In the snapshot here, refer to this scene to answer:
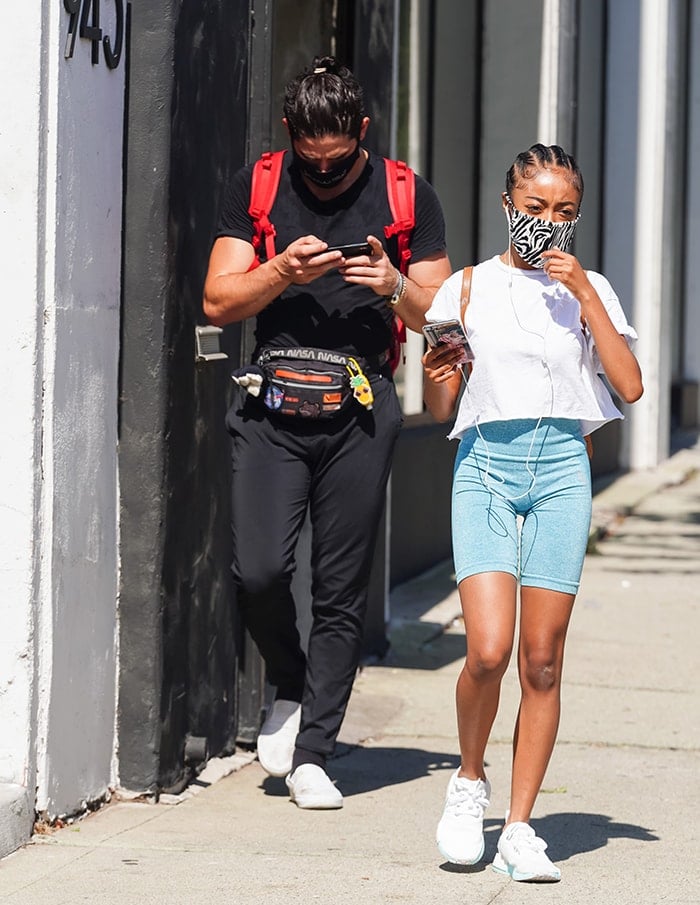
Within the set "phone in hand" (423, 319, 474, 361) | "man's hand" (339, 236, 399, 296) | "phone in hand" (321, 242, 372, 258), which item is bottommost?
"phone in hand" (423, 319, 474, 361)

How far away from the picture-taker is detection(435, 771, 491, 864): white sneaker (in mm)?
4387

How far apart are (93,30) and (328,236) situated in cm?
88

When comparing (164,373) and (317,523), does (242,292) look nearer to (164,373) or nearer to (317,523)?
(164,373)

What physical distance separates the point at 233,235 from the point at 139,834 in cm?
175

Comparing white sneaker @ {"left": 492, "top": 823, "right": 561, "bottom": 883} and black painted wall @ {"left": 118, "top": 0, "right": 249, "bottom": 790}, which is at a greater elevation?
black painted wall @ {"left": 118, "top": 0, "right": 249, "bottom": 790}

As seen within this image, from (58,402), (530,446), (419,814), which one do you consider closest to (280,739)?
(419,814)

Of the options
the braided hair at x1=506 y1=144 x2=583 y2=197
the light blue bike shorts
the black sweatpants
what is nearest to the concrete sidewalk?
the black sweatpants

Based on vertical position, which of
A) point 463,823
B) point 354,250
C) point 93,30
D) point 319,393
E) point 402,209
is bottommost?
point 463,823

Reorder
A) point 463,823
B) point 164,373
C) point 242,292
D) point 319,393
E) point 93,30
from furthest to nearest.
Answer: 1. point 164,373
2. point 319,393
3. point 242,292
4. point 93,30
5. point 463,823

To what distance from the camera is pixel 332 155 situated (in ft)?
16.1

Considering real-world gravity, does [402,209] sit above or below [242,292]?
above

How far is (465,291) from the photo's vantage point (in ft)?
14.9

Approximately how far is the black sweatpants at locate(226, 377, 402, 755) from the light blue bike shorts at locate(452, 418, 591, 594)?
0.73m

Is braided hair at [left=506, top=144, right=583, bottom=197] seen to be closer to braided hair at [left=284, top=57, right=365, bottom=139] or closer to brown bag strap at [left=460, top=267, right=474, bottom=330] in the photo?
brown bag strap at [left=460, top=267, right=474, bottom=330]
